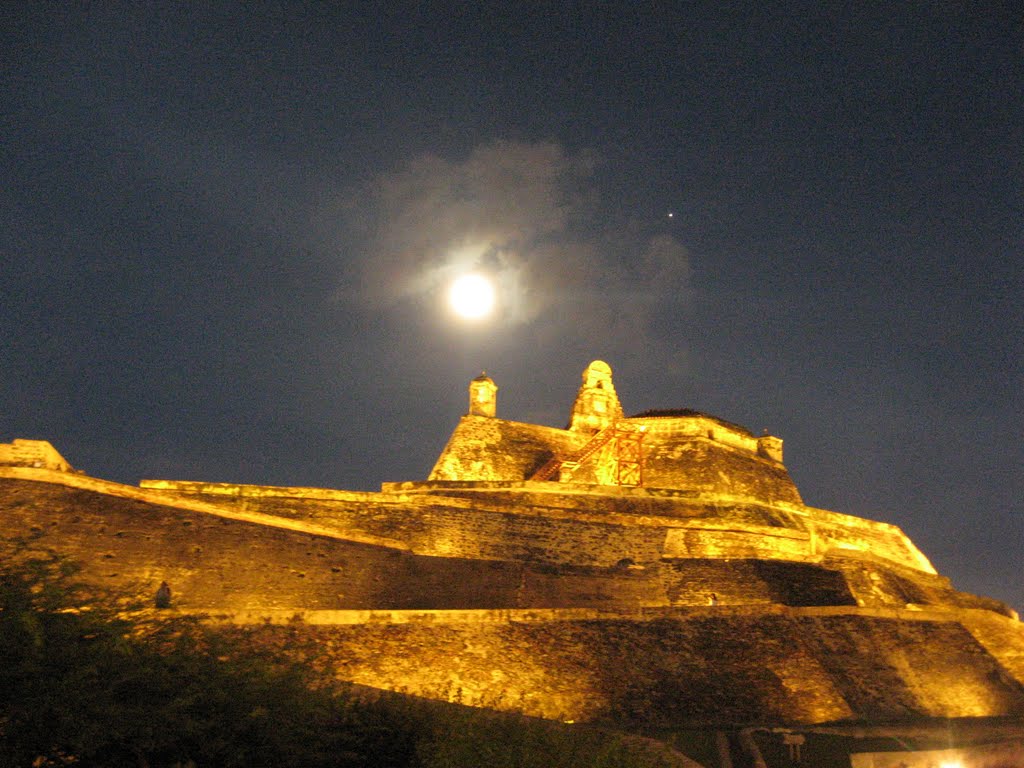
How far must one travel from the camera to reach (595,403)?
31594 mm

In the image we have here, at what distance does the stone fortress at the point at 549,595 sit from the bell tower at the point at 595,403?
9.22 metres

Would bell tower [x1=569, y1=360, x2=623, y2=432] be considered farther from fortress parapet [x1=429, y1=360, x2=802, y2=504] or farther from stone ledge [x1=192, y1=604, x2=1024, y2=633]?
stone ledge [x1=192, y1=604, x2=1024, y2=633]

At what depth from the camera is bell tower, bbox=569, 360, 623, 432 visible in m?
30.9

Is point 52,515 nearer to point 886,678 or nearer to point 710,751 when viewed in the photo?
point 710,751

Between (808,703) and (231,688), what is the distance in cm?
1048

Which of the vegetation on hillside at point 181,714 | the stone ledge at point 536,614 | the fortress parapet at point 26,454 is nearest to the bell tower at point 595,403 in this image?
the stone ledge at point 536,614

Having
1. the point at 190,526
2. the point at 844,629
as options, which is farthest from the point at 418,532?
the point at 844,629

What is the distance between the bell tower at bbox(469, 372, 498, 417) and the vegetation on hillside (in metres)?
19.8

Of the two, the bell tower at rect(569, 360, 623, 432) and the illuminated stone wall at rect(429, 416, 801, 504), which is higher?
the bell tower at rect(569, 360, 623, 432)

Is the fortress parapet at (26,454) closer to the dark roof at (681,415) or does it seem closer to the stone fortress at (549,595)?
the stone fortress at (549,595)

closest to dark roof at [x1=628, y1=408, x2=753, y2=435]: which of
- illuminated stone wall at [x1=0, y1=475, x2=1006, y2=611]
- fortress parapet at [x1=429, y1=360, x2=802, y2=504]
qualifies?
fortress parapet at [x1=429, y1=360, x2=802, y2=504]

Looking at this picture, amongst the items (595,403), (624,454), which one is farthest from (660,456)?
(595,403)

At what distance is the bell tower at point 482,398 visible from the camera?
2933 centimetres

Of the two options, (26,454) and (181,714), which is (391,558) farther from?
(181,714)
